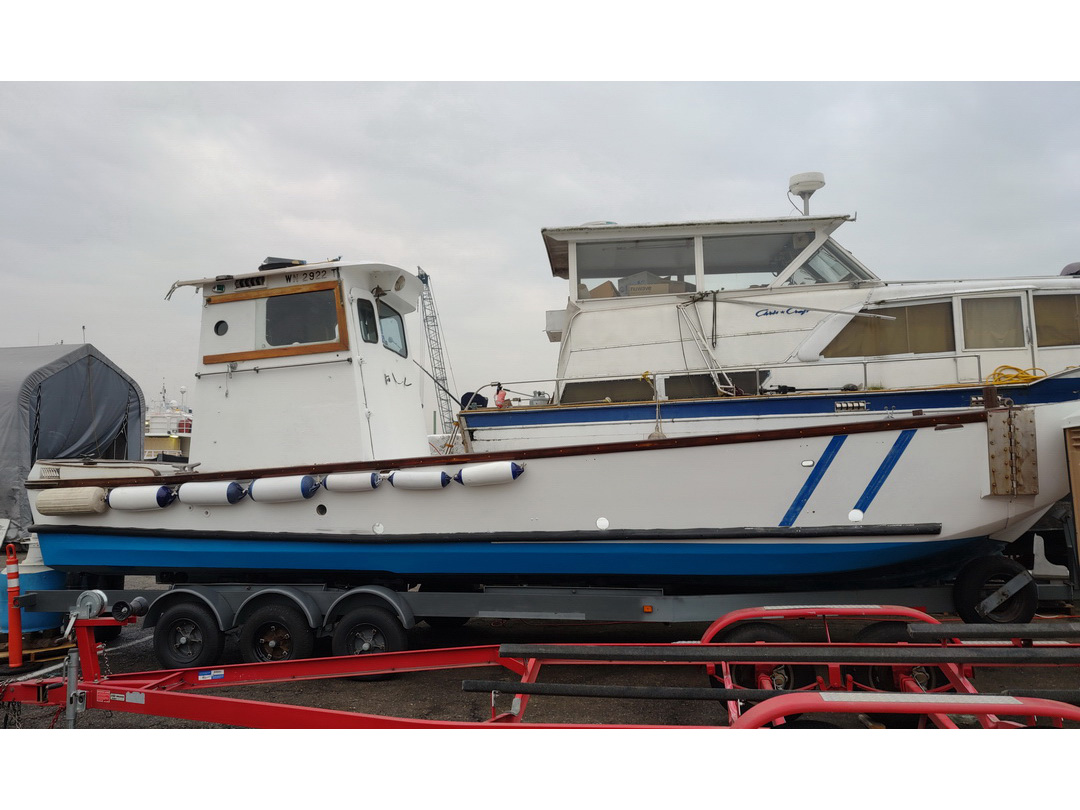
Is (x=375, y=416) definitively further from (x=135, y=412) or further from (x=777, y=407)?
(x=135, y=412)

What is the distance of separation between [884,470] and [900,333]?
8.49ft

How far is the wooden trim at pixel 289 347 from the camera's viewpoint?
17.0 ft

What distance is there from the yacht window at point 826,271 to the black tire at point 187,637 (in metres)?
5.74

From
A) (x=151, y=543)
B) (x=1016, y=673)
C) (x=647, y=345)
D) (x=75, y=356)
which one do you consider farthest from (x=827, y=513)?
(x=75, y=356)

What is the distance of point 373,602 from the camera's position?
4562 millimetres

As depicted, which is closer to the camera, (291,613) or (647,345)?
(291,613)

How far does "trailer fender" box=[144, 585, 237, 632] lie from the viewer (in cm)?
469

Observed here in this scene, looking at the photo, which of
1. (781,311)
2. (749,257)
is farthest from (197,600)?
(749,257)

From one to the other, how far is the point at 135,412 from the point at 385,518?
12.5 meters

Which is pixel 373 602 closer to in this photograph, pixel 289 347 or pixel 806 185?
pixel 289 347

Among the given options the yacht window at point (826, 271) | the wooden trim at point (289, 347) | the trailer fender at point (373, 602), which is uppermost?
the yacht window at point (826, 271)

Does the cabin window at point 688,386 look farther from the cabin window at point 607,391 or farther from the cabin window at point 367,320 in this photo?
the cabin window at point 367,320

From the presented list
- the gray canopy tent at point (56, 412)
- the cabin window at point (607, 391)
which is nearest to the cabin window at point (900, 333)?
the cabin window at point (607, 391)

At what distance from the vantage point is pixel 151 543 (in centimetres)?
496
